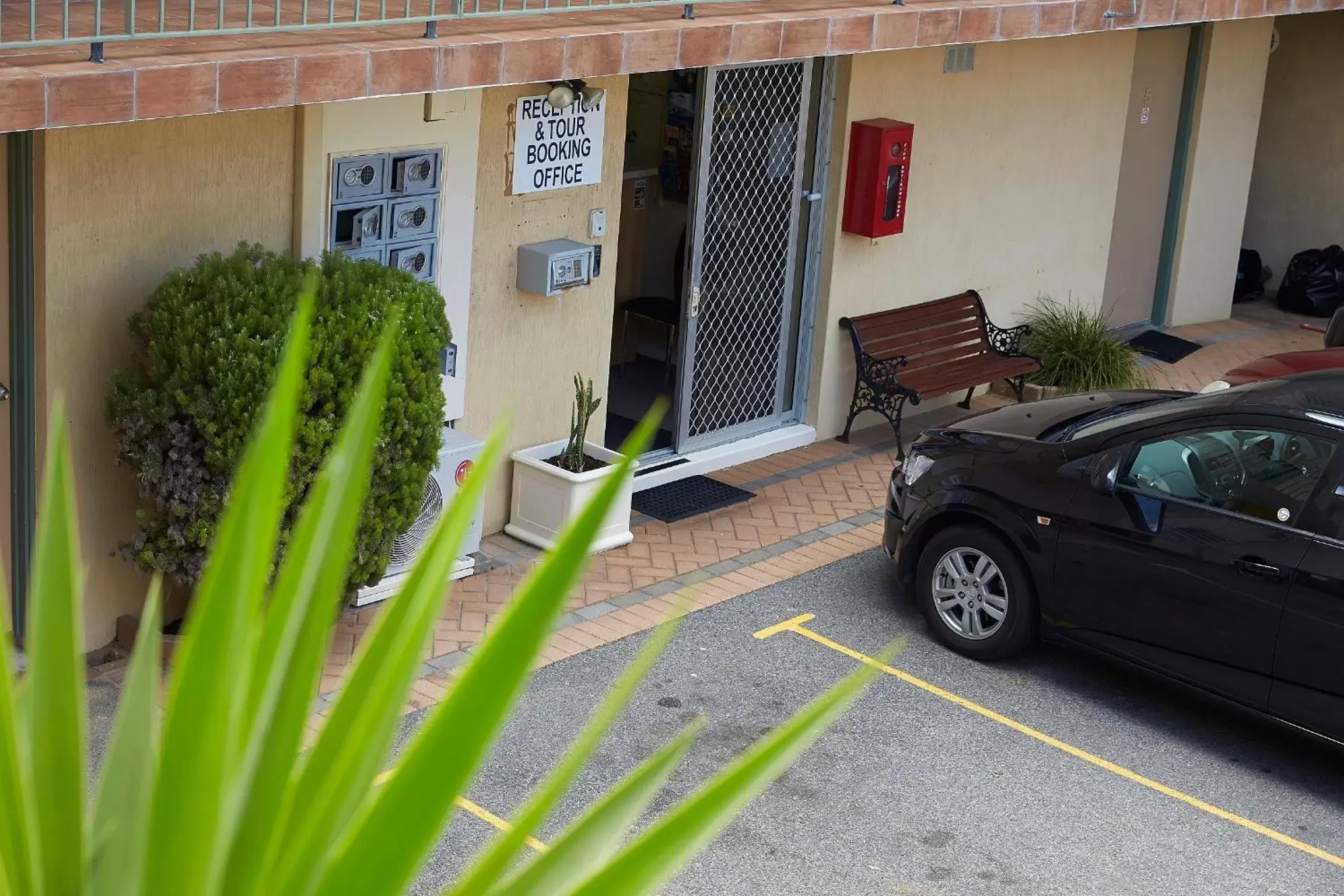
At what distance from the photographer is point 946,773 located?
7.20 m

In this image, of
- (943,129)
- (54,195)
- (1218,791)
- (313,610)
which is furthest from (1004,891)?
(943,129)

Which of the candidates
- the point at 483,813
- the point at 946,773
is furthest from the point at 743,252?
the point at 483,813

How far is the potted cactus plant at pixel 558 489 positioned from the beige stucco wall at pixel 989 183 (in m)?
2.49

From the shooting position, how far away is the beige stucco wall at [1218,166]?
1480cm

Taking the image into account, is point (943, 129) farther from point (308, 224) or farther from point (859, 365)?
point (308, 224)

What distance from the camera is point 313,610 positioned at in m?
1.73

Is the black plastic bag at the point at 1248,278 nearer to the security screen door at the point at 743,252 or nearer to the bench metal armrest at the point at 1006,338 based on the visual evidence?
the bench metal armrest at the point at 1006,338

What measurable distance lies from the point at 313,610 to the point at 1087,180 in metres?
12.4

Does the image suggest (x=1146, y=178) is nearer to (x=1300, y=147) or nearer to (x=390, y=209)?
(x=1300, y=147)

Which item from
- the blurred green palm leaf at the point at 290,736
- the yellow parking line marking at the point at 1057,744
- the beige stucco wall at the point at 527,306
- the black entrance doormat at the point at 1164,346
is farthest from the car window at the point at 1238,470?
the black entrance doormat at the point at 1164,346

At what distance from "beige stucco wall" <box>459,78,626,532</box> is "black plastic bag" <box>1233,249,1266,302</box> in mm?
9398

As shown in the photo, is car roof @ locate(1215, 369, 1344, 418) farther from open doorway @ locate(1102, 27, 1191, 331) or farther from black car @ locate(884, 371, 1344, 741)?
open doorway @ locate(1102, 27, 1191, 331)

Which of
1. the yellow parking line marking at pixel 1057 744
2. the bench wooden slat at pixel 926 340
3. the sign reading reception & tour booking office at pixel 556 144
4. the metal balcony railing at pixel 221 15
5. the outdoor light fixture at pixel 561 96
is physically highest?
the metal balcony railing at pixel 221 15

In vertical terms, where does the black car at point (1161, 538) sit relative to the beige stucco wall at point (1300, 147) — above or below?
below
